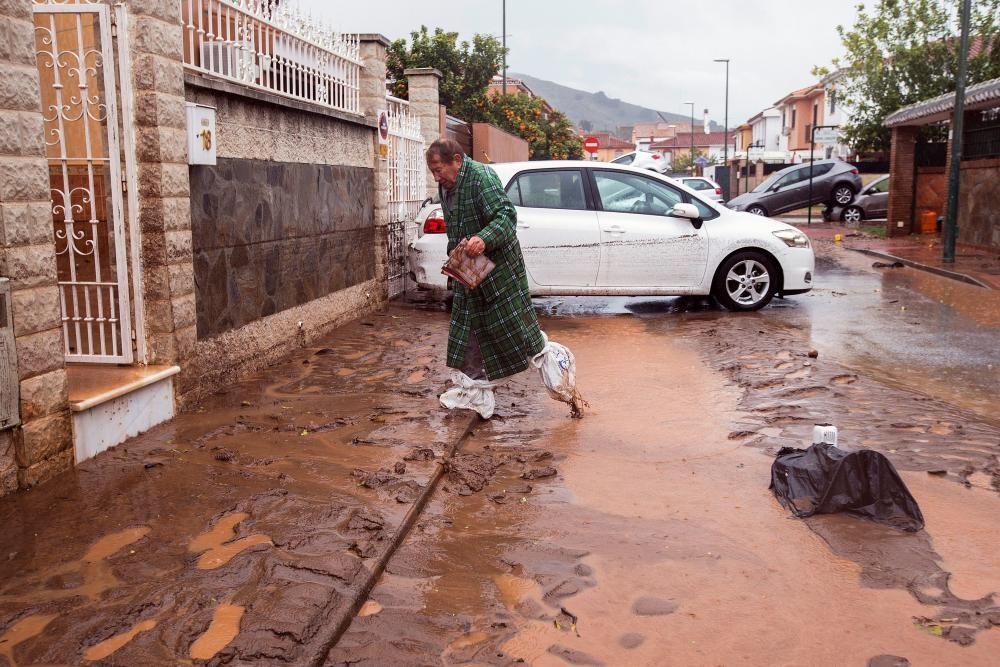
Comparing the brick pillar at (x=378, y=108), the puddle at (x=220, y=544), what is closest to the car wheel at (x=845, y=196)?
the brick pillar at (x=378, y=108)

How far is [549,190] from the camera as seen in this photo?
1030 cm

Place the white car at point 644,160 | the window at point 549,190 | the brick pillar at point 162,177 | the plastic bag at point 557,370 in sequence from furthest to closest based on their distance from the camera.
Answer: the white car at point 644,160 → the window at point 549,190 → the plastic bag at point 557,370 → the brick pillar at point 162,177

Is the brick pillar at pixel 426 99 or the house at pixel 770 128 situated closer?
the brick pillar at pixel 426 99

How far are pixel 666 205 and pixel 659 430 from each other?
5048 mm

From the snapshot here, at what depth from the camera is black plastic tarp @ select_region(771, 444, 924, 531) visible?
4.23m

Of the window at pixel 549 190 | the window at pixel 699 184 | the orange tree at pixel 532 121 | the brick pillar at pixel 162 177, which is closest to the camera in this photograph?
the brick pillar at pixel 162 177

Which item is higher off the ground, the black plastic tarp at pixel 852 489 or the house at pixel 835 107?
the house at pixel 835 107

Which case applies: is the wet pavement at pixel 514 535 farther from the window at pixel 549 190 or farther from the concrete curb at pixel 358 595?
the window at pixel 549 190

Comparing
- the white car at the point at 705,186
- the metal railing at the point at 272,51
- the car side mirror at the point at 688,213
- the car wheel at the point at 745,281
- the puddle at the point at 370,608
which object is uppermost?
the metal railing at the point at 272,51

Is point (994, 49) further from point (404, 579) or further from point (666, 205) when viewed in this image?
point (404, 579)

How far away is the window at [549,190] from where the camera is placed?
33.7ft

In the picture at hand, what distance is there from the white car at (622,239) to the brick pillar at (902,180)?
14.2 metres

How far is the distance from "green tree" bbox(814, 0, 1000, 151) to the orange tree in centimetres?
989

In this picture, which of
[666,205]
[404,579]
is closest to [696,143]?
[666,205]
